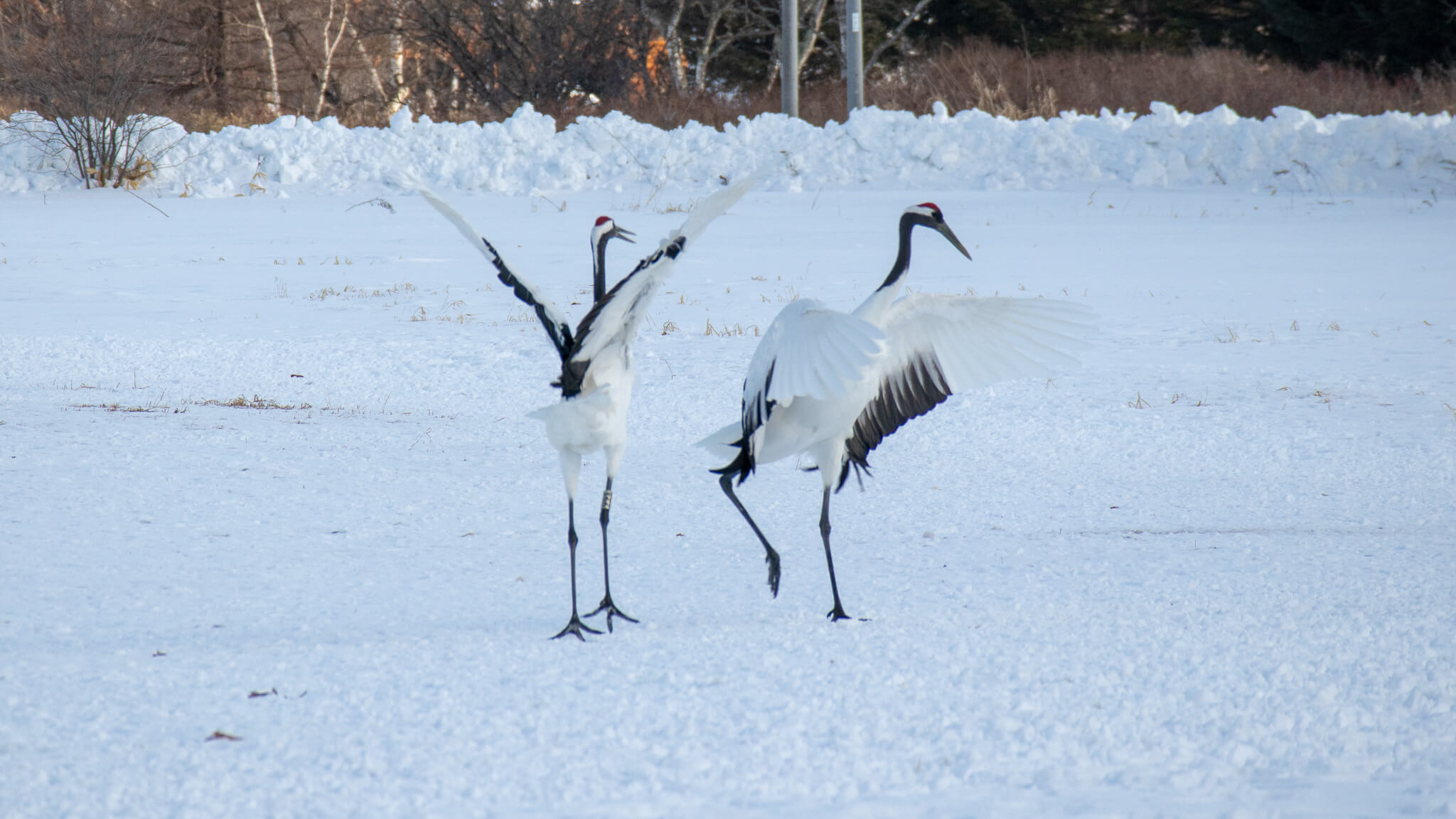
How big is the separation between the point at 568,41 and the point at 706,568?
72.9 feet

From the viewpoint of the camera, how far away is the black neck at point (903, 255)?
14.9 feet

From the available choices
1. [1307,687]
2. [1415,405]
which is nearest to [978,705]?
[1307,687]

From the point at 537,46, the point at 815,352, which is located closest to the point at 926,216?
the point at 815,352

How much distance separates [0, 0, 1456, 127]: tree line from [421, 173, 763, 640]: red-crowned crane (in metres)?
16.5

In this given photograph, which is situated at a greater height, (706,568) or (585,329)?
(585,329)

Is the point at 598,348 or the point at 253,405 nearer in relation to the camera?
the point at 598,348

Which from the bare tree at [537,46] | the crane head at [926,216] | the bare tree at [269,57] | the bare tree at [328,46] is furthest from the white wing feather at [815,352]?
the bare tree at [328,46]

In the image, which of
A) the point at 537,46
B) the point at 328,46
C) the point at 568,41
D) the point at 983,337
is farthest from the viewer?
the point at 328,46

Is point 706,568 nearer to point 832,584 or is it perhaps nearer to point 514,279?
point 832,584

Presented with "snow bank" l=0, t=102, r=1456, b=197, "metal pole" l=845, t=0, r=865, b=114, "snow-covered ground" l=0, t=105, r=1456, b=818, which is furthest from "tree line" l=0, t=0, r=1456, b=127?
"snow-covered ground" l=0, t=105, r=1456, b=818

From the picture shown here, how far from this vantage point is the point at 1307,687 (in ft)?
11.8

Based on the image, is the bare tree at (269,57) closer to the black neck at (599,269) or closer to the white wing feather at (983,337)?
the black neck at (599,269)

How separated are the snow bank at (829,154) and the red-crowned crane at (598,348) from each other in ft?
44.7

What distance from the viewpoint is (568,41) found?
25.7 metres
